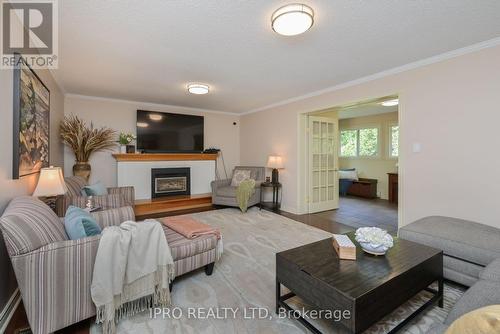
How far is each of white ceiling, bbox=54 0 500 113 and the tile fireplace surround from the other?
5.36 feet

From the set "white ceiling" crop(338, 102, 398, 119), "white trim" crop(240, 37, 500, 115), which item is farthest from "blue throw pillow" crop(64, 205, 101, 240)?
"white ceiling" crop(338, 102, 398, 119)

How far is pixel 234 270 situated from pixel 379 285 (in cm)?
142

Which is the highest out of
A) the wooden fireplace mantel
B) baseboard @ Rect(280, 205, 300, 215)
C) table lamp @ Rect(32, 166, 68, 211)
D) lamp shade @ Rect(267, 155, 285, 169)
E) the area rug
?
the wooden fireplace mantel

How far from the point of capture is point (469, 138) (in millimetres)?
2484

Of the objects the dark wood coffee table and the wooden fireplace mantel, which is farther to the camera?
the wooden fireplace mantel

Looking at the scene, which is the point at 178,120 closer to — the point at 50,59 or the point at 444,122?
the point at 50,59

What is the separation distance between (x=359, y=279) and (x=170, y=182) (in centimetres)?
454

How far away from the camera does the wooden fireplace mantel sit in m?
4.61

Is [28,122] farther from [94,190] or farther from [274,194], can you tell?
[274,194]

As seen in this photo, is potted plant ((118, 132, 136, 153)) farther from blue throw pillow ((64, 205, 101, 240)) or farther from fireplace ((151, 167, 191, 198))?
blue throw pillow ((64, 205, 101, 240))

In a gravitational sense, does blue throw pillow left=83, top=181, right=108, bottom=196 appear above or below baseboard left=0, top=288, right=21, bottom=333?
above

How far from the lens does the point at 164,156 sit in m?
5.02

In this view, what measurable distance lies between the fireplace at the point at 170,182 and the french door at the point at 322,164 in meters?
2.78

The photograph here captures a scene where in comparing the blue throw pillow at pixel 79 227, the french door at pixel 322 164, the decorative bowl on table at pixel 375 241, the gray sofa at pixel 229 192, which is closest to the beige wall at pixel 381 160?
the french door at pixel 322 164
